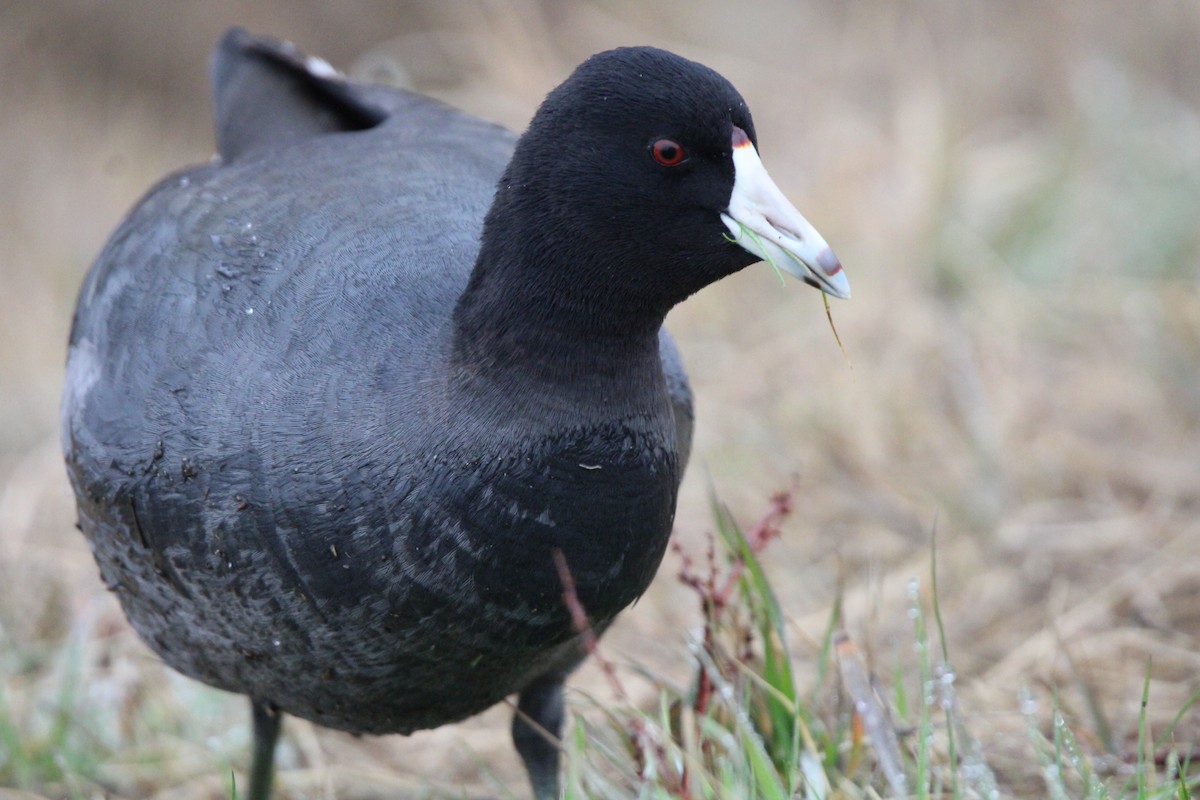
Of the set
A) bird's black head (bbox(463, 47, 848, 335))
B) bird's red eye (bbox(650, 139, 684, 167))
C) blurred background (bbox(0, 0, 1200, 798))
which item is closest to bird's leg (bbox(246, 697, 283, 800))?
blurred background (bbox(0, 0, 1200, 798))

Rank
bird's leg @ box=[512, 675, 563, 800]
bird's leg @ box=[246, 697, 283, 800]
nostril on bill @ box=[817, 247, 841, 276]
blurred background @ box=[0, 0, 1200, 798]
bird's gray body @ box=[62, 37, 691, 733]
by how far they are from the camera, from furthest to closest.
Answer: blurred background @ box=[0, 0, 1200, 798]
bird's leg @ box=[246, 697, 283, 800]
bird's leg @ box=[512, 675, 563, 800]
bird's gray body @ box=[62, 37, 691, 733]
nostril on bill @ box=[817, 247, 841, 276]

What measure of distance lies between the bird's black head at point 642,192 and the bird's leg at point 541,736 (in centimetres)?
106

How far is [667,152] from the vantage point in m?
2.25

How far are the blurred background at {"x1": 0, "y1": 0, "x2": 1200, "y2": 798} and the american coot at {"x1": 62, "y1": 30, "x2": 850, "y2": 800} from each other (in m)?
0.45

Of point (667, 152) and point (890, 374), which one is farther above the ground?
point (667, 152)

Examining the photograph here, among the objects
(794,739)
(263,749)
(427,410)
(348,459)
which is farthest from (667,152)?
(263,749)

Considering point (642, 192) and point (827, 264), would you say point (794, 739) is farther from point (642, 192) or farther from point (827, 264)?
point (642, 192)

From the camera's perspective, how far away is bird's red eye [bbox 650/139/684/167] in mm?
2238

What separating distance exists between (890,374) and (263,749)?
257 cm

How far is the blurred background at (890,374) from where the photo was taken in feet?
12.1

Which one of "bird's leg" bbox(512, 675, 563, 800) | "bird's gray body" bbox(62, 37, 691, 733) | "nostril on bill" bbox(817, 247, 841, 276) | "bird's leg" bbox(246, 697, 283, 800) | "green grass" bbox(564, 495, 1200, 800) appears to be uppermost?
"nostril on bill" bbox(817, 247, 841, 276)

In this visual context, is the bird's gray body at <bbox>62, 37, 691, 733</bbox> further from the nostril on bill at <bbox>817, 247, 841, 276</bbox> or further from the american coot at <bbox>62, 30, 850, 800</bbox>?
the nostril on bill at <bbox>817, 247, 841, 276</bbox>

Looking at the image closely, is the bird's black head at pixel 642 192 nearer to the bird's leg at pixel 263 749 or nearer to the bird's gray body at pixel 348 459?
the bird's gray body at pixel 348 459

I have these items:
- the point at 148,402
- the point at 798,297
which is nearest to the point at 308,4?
the point at 798,297
